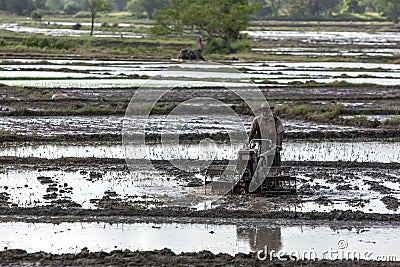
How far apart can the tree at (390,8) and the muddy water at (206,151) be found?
72.9m

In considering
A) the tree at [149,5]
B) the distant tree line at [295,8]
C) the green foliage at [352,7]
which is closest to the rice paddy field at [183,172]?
the distant tree line at [295,8]

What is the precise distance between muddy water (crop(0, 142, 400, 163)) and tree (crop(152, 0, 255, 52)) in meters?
27.2

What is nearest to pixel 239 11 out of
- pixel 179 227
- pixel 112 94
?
pixel 112 94

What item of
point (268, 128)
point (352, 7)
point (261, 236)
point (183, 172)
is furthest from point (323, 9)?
point (261, 236)

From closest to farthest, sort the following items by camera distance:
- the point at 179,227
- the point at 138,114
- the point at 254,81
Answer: the point at 179,227 → the point at 138,114 → the point at 254,81

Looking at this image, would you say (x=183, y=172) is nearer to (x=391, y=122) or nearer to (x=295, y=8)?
(x=391, y=122)

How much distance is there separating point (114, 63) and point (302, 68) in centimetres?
761

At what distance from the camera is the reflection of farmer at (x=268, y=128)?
32.1 feet

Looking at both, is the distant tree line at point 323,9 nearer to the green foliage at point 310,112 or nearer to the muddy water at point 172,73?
the muddy water at point 172,73

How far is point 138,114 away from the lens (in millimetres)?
17547

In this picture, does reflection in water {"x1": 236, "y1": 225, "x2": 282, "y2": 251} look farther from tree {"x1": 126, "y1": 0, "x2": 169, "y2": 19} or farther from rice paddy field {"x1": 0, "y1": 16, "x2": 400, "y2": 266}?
tree {"x1": 126, "y1": 0, "x2": 169, "y2": 19}

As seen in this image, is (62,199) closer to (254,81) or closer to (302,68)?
(254,81)
